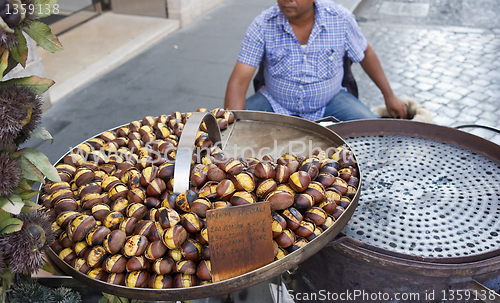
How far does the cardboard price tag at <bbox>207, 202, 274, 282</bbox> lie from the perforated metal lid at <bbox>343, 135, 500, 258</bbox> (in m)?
0.44

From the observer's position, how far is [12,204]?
2.97 feet

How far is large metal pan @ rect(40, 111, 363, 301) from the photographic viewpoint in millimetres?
1015

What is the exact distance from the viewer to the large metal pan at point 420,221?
1.26m

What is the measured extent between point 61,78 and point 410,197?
12.7 ft

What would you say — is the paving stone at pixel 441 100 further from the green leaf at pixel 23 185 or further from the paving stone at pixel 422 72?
the green leaf at pixel 23 185

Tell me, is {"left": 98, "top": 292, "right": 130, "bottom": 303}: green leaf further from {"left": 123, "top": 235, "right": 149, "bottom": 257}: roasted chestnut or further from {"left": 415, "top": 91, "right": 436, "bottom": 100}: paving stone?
{"left": 415, "top": 91, "right": 436, "bottom": 100}: paving stone

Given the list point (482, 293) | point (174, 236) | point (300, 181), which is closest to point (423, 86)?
point (482, 293)

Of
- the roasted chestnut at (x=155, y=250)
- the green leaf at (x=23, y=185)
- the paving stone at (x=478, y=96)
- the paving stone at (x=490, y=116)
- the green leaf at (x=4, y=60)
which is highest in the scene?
the green leaf at (x=4, y=60)

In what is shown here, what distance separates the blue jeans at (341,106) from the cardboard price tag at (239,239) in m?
1.60

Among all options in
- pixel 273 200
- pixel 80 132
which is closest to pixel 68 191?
pixel 273 200

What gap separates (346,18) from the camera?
248 centimetres

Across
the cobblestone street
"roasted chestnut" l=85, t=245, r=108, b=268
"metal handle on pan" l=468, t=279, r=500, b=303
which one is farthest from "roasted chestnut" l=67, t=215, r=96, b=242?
the cobblestone street

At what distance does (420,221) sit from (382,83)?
1.58 m

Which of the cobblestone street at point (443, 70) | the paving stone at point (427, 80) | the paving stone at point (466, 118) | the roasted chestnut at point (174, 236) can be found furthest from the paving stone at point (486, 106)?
the roasted chestnut at point (174, 236)
